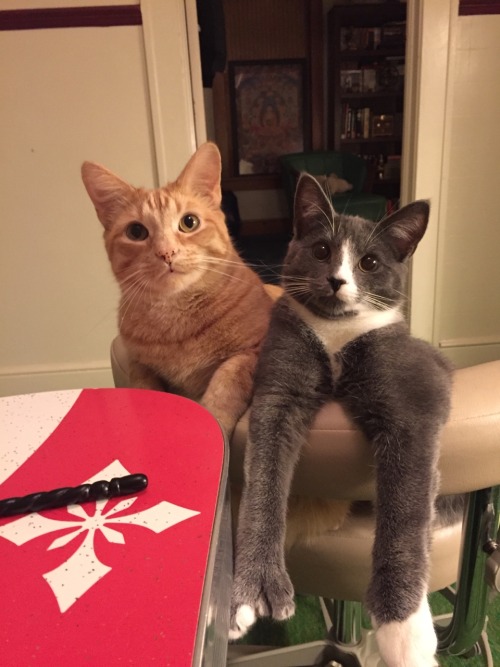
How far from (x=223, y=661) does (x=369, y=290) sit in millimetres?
603

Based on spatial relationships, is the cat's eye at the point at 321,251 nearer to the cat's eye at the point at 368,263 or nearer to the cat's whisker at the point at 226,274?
the cat's eye at the point at 368,263

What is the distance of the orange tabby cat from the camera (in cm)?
105

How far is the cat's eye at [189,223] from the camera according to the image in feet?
3.59

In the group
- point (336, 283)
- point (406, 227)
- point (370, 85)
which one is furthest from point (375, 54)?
point (336, 283)

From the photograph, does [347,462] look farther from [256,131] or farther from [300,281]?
[256,131]

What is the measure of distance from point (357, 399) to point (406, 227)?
34 centimetres

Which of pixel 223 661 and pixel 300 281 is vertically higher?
pixel 300 281

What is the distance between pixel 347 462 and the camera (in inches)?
24.4

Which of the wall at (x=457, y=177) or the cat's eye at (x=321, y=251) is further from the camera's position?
the wall at (x=457, y=177)

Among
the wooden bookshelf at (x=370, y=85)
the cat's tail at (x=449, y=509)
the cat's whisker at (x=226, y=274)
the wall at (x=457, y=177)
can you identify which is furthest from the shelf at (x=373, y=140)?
the cat's tail at (x=449, y=509)

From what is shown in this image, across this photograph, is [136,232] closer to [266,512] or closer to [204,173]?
[204,173]

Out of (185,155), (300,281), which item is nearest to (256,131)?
(185,155)

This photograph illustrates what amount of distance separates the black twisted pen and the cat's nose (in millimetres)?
462

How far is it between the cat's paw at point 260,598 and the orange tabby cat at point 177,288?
0.43 metres
